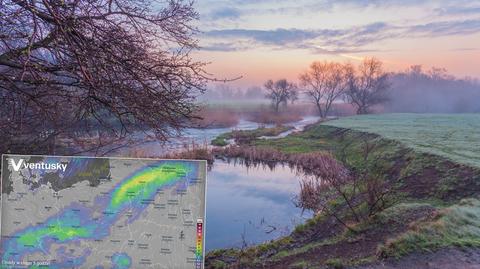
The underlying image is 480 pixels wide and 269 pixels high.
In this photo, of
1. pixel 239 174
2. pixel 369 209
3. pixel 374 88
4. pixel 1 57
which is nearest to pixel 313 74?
pixel 374 88

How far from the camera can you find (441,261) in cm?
721

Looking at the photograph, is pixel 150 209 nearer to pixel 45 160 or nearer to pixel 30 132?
pixel 45 160

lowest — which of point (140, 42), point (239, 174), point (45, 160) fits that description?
point (239, 174)

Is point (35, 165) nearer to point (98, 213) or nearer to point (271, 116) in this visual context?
point (98, 213)

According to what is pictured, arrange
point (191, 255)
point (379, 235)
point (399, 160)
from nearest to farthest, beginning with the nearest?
point (191, 255) < point (379, 235) < point (399, 160)

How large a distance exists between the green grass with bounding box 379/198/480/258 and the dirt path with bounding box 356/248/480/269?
182 mm

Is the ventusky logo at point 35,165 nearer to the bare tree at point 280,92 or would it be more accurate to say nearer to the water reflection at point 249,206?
the water reflection at point 249,206

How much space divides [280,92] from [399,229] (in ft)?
250

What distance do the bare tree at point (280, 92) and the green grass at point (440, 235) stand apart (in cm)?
7419

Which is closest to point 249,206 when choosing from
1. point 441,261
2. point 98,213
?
point 441,261

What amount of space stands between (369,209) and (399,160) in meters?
8.57

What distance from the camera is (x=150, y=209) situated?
5051mm

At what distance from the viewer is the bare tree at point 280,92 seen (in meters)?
84.7

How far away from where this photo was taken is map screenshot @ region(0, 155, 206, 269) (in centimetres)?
502
